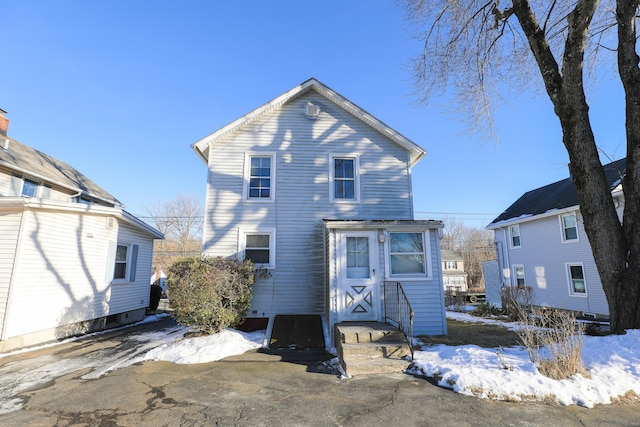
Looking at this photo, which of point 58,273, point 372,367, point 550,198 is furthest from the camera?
point 550,198

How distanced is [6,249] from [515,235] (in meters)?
22.4

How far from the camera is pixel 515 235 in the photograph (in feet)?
60.0

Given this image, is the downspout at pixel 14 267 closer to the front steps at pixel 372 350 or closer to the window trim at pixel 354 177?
the front steps at pixel 372 350

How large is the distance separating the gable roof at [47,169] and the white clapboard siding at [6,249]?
4.49 m

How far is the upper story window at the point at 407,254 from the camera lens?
8320 millimetres

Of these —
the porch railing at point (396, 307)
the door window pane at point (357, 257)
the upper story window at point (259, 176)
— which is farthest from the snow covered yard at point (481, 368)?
the upper story window at point (259, 176)

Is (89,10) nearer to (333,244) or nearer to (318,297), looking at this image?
(333,244)

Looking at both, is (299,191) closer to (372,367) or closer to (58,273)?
(372,367)

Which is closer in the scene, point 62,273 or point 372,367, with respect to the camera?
point 372,367

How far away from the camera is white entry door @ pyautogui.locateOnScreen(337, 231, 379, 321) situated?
25.5 feet

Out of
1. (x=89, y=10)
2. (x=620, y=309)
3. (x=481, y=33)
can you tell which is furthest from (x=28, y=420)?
(x=481, y=33)

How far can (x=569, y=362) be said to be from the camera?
466 cm

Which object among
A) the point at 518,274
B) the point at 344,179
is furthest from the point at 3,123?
the point at 518,274

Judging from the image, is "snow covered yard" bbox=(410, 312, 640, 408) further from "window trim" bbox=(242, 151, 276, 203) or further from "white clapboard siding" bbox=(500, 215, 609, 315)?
"white clapboard siding" bbox=(500, 215, 609, 315)
